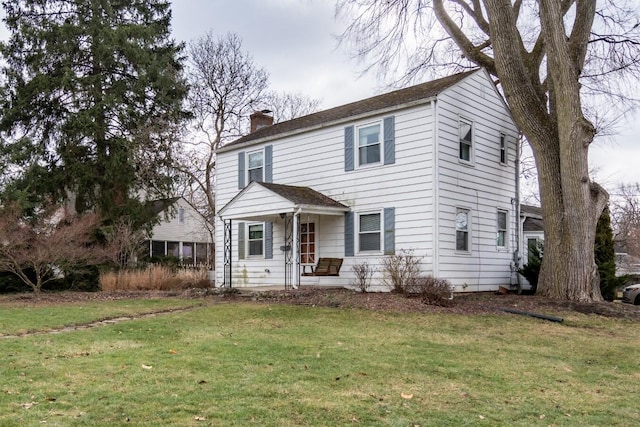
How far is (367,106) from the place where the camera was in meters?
15.8

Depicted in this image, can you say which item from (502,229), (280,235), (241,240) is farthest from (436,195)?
(241,240)

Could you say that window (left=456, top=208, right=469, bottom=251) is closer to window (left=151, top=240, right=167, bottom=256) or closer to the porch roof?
the porch roof

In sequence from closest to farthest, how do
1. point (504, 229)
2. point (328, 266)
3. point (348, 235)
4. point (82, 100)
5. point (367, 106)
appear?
point (328, 266), point (348, 235), point (367, 106), point (504, 229), point (82, 100)

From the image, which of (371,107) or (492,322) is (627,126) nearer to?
(371,107)

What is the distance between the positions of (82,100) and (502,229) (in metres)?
17.1

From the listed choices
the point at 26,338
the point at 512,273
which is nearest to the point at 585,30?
the point at 512,273

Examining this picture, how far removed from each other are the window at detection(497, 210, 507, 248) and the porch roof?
4784mm

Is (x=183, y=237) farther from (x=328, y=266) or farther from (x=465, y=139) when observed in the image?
(x=465, y=139)

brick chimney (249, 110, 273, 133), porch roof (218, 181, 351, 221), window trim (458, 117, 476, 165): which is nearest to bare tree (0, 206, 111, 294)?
porch roof (218, 181, 351, 221)

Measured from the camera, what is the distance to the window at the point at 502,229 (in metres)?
16.1

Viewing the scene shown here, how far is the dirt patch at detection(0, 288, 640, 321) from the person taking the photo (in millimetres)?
11177

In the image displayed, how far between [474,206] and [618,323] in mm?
5278

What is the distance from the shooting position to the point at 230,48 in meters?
29.0

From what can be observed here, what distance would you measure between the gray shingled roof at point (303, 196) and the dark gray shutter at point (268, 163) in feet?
6.10
